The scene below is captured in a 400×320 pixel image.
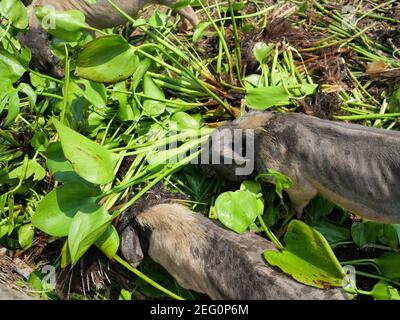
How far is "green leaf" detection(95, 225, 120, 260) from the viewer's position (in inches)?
105

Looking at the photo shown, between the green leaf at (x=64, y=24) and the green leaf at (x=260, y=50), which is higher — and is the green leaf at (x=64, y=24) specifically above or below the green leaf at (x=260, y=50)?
above

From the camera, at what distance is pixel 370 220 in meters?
2.71

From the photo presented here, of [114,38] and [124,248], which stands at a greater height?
[114,38]

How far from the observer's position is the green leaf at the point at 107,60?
2547mm

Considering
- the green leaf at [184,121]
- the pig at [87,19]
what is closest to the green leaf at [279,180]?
the green leaf at [184,121]

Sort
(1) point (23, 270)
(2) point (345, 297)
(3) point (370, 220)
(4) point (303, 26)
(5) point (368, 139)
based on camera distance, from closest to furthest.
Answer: (2) point (345, 297), (5) point (368, 139), (3) point (370, 220), (1) point (23, 270), (4) point (303, 26)

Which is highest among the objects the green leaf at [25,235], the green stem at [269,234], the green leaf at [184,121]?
the green leaf at [184,121]

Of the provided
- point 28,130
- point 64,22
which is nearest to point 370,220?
point 64,22

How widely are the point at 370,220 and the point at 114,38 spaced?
1.47m

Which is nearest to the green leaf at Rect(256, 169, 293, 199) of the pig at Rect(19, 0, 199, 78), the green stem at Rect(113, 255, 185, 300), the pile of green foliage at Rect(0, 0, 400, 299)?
the pile of green foliage at Rect(0, 0, 400, 299)

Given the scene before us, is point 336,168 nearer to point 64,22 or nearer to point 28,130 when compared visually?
point 64,22

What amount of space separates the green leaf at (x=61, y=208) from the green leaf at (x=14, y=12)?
1168 millimetres

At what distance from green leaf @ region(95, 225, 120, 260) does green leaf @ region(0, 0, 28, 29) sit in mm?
1329

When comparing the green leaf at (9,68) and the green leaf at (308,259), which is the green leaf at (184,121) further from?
the green leaf at (308,259)
